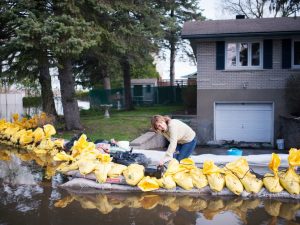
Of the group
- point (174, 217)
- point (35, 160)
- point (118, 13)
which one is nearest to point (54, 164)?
point (35, 160)

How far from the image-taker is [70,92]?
16531 mm

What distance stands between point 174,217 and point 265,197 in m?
2.04

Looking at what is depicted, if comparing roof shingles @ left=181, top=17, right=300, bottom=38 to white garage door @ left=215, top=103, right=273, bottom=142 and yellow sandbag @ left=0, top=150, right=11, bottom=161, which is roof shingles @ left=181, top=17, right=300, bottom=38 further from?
yellow sandbag @ left=0, top=150, right=11, bottom=161

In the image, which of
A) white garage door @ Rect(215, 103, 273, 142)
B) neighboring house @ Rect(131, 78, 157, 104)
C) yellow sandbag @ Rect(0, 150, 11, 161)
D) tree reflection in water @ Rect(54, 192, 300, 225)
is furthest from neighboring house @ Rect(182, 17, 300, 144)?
neighboring house @ Rect(131, 78, 157, 104)

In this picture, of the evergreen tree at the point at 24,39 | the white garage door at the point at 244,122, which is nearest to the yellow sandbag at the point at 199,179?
the evergreen tree at the point at 24,39

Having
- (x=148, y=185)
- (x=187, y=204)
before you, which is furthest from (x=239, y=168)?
(x=148, y=185)

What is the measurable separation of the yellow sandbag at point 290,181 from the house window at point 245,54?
1186 centimetres

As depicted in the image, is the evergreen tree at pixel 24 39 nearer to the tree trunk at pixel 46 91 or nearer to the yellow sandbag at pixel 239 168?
the tree trunk at pixel 46 91

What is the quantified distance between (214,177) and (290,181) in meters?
1.37

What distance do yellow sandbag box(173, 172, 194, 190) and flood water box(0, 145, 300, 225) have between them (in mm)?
244

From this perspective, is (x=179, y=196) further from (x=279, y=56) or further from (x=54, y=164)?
(x=279, y=56)

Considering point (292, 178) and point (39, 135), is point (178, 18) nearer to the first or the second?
point (39, 135)

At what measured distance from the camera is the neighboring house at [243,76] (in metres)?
18.0

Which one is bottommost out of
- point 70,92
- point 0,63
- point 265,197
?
point 265,197
